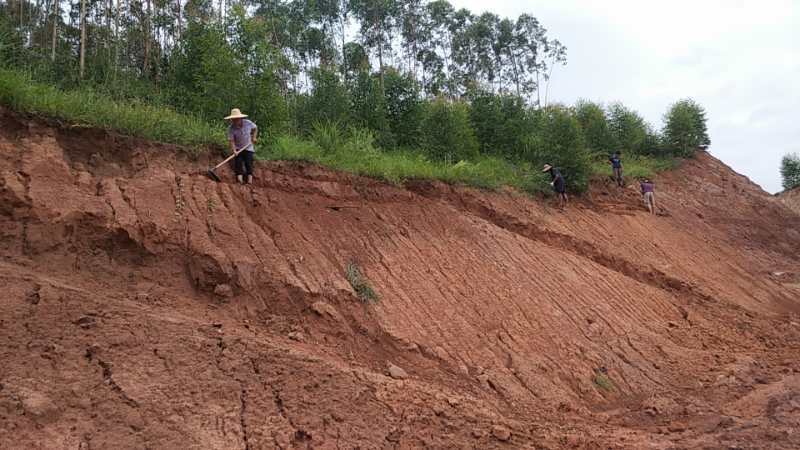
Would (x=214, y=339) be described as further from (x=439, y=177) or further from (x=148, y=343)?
(x=439, y=177)

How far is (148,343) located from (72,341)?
0.63 meters

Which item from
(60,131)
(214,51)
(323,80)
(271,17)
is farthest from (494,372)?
(271,17)

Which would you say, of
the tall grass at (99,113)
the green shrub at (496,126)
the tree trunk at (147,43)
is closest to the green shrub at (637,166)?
the green shrub at (496,126)

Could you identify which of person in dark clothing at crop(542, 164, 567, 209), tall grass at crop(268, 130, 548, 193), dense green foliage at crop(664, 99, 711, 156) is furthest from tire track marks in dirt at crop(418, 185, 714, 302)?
dense green foliage at crop(664, 99, 711, 156)

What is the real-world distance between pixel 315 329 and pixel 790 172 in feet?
103

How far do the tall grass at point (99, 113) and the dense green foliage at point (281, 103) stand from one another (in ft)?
0.06


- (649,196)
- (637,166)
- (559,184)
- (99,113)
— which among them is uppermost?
(637,166)

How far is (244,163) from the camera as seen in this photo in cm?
855

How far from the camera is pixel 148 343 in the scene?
5391 millimetres

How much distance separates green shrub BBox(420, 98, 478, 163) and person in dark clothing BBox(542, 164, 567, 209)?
7.62 ft

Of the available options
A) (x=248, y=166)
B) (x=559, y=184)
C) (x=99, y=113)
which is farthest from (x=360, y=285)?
(x=559, y=184)

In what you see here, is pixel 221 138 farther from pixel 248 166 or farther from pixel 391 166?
pixel 391 166

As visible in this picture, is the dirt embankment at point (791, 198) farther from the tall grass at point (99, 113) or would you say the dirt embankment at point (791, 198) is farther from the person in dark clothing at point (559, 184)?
the tall grass at point (99, 113)

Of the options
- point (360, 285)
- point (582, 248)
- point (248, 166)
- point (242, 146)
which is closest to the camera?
point (360, 285)
